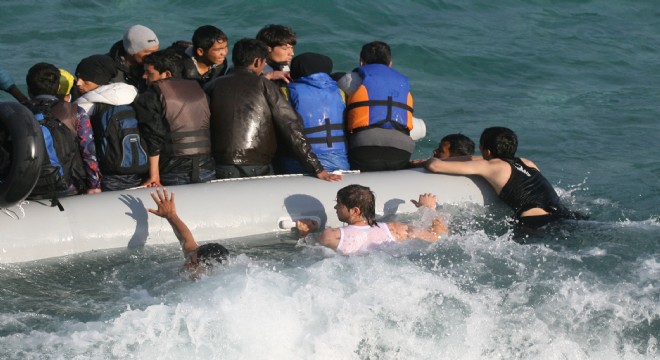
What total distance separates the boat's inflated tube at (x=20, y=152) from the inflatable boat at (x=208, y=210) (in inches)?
14.1

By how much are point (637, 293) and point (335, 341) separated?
75.6 inches

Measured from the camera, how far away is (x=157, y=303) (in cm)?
527

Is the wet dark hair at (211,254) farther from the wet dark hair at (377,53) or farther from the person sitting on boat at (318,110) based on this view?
the wet dark hair at (377,53)

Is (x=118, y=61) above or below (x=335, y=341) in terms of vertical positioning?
above

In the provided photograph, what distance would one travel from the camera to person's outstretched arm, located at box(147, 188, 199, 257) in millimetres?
5758

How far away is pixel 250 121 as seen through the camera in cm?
643

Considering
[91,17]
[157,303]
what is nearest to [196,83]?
[157,303]

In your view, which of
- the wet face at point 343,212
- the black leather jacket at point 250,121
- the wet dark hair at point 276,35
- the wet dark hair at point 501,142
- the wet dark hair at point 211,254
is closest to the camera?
the wet dark hair at point 211,254

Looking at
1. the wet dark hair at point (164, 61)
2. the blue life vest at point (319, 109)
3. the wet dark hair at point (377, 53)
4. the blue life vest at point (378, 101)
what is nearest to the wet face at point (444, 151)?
the blue life vest at point (378, 101)

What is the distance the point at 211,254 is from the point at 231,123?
1295mm

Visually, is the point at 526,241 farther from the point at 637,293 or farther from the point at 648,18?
the point at 648,18

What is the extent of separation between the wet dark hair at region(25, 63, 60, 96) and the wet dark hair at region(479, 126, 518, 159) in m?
3.08

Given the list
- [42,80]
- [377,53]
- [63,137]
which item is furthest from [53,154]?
[377,53]

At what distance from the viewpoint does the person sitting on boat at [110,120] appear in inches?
238
